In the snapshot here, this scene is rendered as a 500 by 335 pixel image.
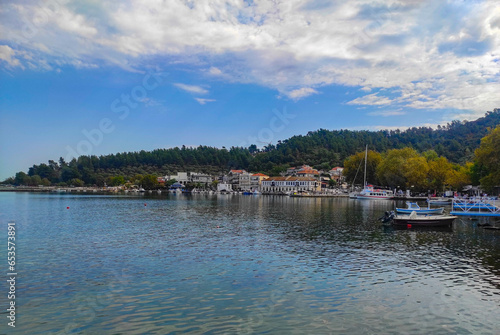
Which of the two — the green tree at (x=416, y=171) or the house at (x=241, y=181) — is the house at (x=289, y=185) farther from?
the green tree at (x=416, y=171)

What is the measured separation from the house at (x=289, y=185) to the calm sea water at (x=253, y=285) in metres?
106

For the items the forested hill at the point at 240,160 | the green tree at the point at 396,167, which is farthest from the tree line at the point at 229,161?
the green tree at the point at 396,167

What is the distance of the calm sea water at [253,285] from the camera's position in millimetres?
10453

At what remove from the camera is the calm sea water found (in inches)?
412

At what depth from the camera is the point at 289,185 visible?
13600 cm

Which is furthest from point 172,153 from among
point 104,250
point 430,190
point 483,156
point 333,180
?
point 104,250

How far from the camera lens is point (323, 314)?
440 inches

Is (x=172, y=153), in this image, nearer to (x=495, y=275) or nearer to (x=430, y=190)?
(x=430, y=190)

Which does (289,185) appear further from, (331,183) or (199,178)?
(199,178)

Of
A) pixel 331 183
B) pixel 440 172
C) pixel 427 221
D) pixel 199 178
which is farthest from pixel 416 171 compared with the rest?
pixel 199 178

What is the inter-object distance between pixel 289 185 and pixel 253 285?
123 m

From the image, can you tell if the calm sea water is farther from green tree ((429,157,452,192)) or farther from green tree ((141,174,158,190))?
green tree ((141,174,158,190))

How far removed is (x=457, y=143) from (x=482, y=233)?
161 meters

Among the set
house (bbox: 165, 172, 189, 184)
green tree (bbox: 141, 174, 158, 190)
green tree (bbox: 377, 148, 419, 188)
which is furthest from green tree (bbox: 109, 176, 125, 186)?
green tree (bbox: 377, 148, 419, 188)
